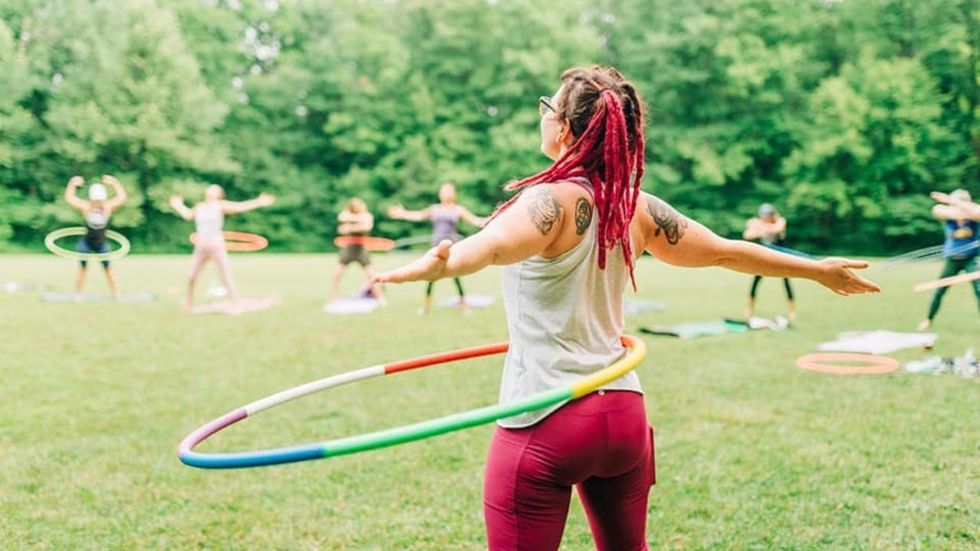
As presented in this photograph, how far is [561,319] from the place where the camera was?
2.27m

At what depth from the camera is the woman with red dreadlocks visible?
2225 millimetres

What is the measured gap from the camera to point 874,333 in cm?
1052

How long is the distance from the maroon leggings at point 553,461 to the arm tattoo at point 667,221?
52cm

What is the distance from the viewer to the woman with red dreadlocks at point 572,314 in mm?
2225

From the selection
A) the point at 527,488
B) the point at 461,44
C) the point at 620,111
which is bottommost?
the point at 527,488

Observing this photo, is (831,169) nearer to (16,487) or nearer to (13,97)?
(13,97)

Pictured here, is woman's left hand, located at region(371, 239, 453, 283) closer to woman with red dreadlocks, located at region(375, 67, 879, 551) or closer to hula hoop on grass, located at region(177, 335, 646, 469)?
woman with red dreadlocks, located at region(375, 67, 879, 551)

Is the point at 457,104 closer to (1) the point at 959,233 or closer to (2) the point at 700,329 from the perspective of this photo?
(2) the point at 700,329

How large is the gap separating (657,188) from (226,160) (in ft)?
70.1

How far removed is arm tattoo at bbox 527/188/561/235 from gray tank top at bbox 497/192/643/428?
141mm

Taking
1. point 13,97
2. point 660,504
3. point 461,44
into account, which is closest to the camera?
point 660,504

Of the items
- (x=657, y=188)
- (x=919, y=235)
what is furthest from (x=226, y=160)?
(x=919, y=235)

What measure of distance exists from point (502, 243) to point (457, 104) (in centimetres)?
4118

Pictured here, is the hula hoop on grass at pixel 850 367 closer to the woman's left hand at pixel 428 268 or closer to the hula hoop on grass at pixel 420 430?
the hula hoop on grass at pixel 420 430
